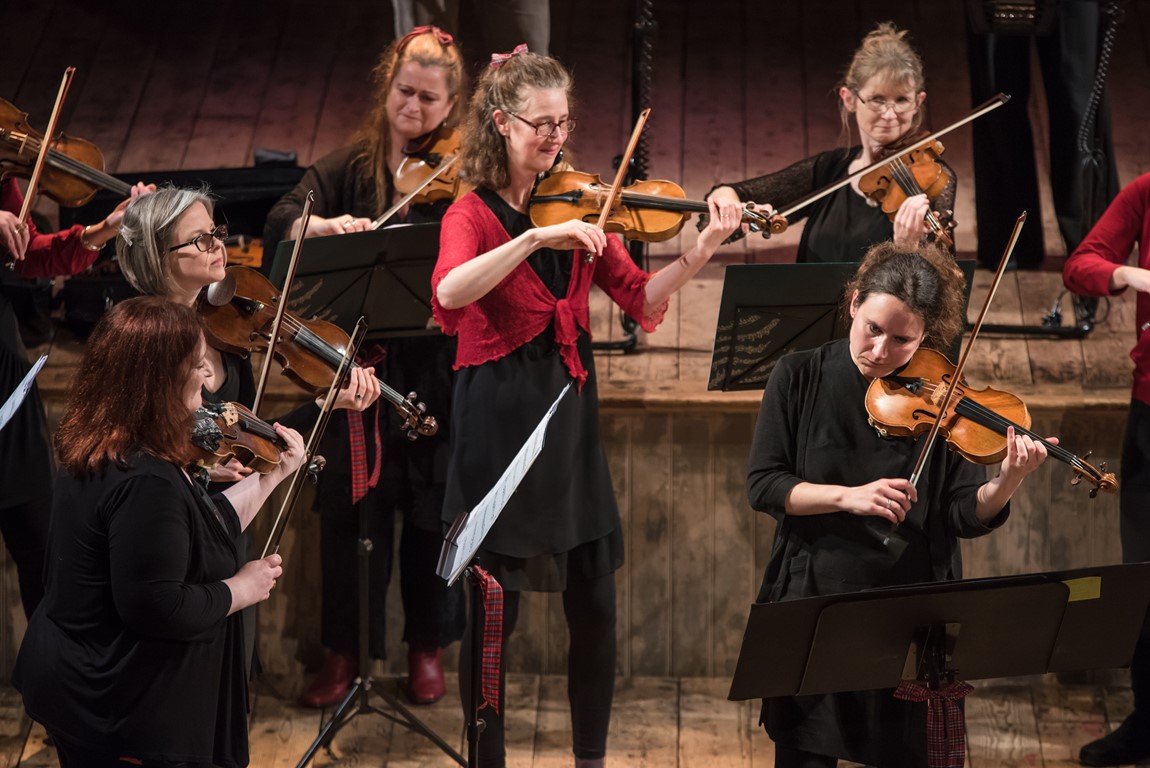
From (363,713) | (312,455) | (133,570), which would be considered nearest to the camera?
(133,570)

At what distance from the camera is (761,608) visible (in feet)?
8.21

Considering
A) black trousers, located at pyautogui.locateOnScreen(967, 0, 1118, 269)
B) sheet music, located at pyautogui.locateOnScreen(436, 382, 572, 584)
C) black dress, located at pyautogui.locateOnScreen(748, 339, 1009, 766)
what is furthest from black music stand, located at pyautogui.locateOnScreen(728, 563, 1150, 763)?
black trousers, located at pyautogui.locateOnScreen(967, 0, 1118, 269)

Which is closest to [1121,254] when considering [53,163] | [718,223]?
[718,223]

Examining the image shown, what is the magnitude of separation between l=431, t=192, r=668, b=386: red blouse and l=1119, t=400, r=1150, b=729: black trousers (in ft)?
4.26

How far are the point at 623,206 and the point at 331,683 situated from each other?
5.08ft

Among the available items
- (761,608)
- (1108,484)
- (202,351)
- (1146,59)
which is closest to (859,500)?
(761,608)

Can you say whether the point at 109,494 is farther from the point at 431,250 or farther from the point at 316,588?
the point at 316,588

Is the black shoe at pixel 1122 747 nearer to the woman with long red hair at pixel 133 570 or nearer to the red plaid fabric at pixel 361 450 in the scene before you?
the red plaid fabric at pixel 361 450

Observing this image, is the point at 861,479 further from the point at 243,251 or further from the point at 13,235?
the point at 243,251

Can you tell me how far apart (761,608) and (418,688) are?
1.65 meters

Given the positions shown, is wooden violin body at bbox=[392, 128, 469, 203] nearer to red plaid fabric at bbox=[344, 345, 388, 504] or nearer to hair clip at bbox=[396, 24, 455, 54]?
hair clip at bbox=[396, 24, 455, 54]

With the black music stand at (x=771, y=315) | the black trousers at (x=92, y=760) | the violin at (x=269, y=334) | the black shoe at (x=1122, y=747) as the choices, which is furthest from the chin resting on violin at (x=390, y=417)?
the black shoe at (x=1122, y=747)

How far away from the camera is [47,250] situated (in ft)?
11.4

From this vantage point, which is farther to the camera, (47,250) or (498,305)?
(47,250)
